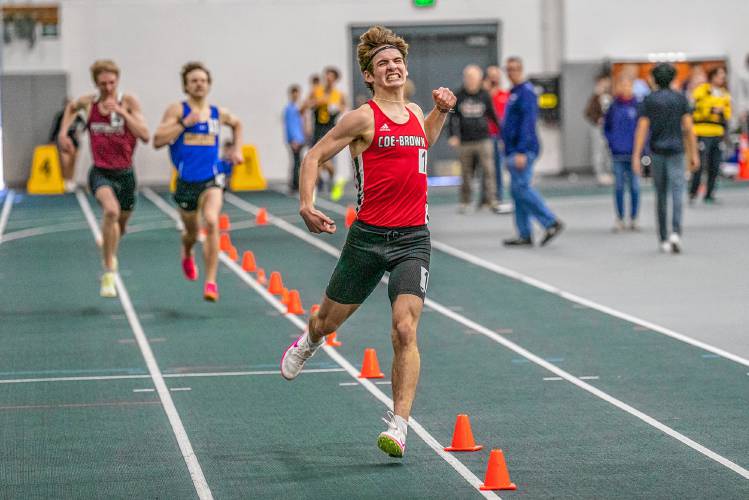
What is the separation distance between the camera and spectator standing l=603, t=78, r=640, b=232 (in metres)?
19.7

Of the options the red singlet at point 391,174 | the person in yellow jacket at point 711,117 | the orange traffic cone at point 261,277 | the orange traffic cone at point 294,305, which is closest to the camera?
the red singlet at point 391,174

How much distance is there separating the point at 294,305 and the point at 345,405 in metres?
4.26

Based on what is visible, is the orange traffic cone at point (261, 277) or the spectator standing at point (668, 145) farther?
the spectator standing at point (668, 145)

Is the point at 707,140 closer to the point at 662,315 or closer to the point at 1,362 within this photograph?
the point at 662,315

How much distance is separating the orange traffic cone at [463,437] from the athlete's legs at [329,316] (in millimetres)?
800

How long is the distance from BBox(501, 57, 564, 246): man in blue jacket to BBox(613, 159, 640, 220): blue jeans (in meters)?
1.91

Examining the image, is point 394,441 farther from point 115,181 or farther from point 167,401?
point 115,181

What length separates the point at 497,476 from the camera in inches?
263

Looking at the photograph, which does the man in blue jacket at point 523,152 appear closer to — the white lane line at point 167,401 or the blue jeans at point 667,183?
the blue jeans at point 667,183

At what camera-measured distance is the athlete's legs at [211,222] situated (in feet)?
42.8

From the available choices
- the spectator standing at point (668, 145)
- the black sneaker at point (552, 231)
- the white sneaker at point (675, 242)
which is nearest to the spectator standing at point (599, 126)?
the black sneaker at point (552, 231)

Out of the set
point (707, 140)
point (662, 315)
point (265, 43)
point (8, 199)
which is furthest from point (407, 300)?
point (265, 43)

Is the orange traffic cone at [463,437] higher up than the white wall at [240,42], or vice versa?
the white wall at [240,42]

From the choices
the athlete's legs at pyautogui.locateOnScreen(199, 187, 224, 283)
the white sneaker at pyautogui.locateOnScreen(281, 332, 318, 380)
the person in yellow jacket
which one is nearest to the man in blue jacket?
the athlete's legs at pyautogui.locateOnScreen(199, 187, 224, 283)
